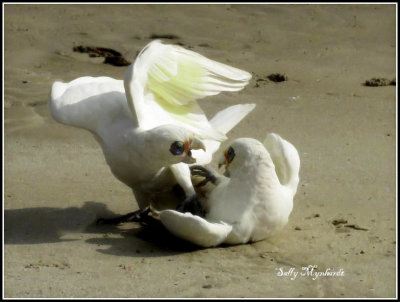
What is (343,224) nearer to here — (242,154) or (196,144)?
(242,154)

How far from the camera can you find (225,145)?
7996 millimetres

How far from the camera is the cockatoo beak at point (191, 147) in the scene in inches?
225

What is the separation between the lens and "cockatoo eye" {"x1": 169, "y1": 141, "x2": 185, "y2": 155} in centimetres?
567

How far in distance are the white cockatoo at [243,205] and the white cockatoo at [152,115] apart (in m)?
0.23

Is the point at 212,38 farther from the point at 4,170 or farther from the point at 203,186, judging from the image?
the point at 203,186

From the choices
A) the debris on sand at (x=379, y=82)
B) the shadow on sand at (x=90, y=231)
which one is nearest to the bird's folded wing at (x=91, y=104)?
the shadow on sand at (x=90, y=231)

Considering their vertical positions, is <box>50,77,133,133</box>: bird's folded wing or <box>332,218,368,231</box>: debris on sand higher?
<box>50,77,133,133</box>: bird's folded wing

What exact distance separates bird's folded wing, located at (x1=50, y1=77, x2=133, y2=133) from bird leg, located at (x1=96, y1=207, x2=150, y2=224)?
1.97ft

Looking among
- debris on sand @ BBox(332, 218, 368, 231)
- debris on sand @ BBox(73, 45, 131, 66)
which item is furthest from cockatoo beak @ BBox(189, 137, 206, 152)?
debris on sand @ BBox(73, 45, 131, 66)

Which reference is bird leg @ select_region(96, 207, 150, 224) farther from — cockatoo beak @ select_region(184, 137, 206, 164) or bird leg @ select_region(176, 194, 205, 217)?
cockatoo beak @ select_region(184, 137, 206, 164)

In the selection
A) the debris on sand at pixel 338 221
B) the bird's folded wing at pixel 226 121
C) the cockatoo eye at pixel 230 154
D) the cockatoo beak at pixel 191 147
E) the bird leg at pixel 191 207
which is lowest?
the debris on sand at pixel 338 221

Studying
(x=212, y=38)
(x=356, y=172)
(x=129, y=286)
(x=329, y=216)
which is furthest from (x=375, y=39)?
(x=129, y=286)

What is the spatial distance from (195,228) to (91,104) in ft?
4.15

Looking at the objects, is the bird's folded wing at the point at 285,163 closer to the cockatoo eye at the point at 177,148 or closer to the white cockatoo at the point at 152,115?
the white cockatoo at the point at 152,115
